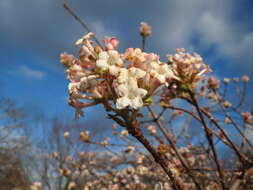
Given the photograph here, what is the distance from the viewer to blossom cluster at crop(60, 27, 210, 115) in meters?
1.04

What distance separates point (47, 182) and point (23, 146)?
3849 millimetres

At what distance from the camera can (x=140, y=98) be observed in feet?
3.51

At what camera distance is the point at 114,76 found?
1.10 meters

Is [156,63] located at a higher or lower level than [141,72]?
higher

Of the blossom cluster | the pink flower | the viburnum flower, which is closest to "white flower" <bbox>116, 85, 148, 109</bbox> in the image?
the blossom cluster

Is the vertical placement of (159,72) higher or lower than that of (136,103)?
higher

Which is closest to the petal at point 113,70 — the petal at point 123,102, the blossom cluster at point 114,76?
the blossom cluster at point 114,76

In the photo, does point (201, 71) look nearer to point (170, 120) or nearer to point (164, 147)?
point (164, 147)

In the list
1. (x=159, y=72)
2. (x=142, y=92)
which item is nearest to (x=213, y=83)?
(x=159, y=72)

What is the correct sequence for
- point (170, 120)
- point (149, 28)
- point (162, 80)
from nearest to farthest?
point (162, 80) < point (149, 28) < point (170, 120)

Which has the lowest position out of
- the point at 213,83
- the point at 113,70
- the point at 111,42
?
the point at 113,70

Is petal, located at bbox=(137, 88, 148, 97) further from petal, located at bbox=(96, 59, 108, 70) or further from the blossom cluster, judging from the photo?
petal, located at bbox=(96, 59, 108, 70)

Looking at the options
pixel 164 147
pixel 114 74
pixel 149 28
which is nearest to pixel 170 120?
pixel 149 28

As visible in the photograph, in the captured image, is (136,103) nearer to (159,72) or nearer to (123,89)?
(123,89)
